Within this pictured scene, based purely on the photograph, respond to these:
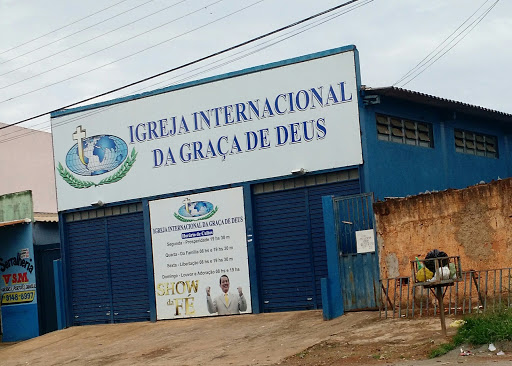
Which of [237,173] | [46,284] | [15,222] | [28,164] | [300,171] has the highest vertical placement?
[28,164]

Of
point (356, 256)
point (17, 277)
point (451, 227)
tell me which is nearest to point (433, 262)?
point (451, 227)

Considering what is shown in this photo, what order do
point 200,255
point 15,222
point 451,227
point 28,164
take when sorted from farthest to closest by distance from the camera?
point 28,164, point 15,222, point 200,255, point 451,227

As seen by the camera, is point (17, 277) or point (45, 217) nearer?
point (17, 277)

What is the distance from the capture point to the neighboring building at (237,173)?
20219 mm

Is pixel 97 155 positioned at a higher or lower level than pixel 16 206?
higher

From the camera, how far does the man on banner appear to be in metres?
21.5

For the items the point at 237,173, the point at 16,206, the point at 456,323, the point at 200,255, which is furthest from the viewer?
the point at 16,206

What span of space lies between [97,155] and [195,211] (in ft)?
11.2

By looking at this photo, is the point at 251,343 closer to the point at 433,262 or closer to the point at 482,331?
the point at 433,262

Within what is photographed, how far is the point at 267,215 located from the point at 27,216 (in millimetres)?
8161

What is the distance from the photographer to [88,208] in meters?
24.2

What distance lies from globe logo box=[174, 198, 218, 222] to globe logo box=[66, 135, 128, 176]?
2.23 meters

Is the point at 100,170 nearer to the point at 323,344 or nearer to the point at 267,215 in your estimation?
the point at 267,215

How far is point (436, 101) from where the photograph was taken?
21.6 metres
